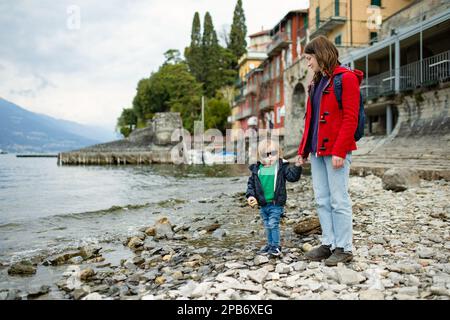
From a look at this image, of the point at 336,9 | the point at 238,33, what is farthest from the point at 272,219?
the point at 238,33

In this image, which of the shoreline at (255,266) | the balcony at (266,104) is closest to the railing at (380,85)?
the shoreline at (255,266)

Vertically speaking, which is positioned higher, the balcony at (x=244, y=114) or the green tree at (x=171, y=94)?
the green tree at (x=171, y=94)

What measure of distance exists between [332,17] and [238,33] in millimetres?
47849

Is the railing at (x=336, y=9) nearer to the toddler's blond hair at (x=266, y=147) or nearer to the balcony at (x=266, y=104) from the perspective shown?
the balcony at (x=266, y=104)

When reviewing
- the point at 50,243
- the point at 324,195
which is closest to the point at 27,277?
the point at 50,243

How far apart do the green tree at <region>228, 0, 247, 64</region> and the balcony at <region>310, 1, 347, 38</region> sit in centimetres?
4438

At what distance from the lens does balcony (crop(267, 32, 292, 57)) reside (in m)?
43.0

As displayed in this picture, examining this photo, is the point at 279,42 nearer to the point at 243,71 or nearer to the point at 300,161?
the point at 243,71

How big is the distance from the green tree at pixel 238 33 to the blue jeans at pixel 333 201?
3024 inches

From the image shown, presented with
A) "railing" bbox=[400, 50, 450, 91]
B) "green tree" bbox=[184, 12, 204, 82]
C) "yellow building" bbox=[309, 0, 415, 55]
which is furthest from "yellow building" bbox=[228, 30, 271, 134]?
"railing" bbox=[400, 50, 450, 91]

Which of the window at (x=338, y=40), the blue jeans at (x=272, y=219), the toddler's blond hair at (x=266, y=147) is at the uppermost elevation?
the window at (x=338, y=40)

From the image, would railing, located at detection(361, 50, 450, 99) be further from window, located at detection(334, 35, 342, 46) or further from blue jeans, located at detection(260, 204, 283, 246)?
blue jeans, located at detection(260, 204, 283, 246)

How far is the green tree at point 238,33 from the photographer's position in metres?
77.8

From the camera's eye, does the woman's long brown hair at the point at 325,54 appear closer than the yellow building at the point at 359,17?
Yes
